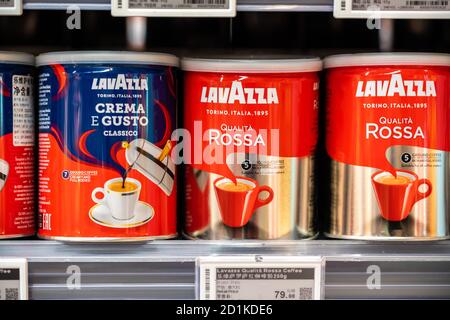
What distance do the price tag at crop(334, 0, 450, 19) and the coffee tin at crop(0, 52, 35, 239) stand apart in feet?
2.00

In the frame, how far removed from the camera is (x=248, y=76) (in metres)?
1.06

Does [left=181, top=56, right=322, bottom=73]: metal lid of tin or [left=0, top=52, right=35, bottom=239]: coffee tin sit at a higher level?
[left=181, top=56, right=322, bottom=73]: metal lid of tin

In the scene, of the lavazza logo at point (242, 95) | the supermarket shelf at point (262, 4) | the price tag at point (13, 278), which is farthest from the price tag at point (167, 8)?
the price tag at point (13, 278)

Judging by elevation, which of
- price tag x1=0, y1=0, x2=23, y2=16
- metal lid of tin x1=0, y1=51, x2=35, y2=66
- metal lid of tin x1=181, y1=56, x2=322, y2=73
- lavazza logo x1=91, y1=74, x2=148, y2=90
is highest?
price tag x1=0, y1=0, x2=23, y2=16

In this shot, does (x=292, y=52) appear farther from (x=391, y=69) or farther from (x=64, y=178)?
(x=64, y=178)

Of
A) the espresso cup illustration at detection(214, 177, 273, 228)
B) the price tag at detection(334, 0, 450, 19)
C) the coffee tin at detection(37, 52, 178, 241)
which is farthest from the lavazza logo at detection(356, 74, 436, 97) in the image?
the coffee tin at detection(37, 52, 178, 241)

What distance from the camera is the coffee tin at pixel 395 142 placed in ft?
3.47

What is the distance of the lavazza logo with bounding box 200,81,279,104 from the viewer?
1.06 meters

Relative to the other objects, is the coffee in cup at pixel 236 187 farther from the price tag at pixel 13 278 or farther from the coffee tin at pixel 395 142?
the price tag at pixel 13 278

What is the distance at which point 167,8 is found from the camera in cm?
104

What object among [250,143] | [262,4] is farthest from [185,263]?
[262,4]

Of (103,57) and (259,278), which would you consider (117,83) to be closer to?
(103,57)

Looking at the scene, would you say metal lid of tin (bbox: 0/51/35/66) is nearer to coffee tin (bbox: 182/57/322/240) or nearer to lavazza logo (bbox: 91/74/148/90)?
lavazza logo (bbox: 91/74/148/90)
